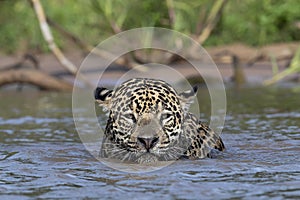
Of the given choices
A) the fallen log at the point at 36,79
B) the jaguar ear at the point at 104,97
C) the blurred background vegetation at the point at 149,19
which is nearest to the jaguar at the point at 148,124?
the jaguar ear at the point at 104,97

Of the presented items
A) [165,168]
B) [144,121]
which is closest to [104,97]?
[144,121]

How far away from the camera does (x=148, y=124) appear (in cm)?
744

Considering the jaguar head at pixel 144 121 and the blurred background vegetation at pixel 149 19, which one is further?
the blurred background vegetation at pixel 149 19

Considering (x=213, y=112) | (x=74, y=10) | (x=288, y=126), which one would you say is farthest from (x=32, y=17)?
(x=288, y=126)

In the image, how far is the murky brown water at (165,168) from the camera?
21.1 ft

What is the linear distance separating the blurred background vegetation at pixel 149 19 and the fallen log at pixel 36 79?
137 cm

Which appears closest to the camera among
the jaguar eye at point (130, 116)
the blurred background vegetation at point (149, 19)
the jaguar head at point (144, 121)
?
the jaguar head at point (144, 121)

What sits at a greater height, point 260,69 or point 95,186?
point 260,69

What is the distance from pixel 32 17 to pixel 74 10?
3.34ft

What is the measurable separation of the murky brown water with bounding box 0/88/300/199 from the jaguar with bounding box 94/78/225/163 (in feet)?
0.60

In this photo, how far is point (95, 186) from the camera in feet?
22.1

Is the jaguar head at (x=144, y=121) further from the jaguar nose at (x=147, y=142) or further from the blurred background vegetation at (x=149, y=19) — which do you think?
the blurred background vegetation at (x=149, y=19)

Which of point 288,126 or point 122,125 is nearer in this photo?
point 122,125

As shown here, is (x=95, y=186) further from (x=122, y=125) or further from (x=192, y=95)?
(x=192, y=95)
